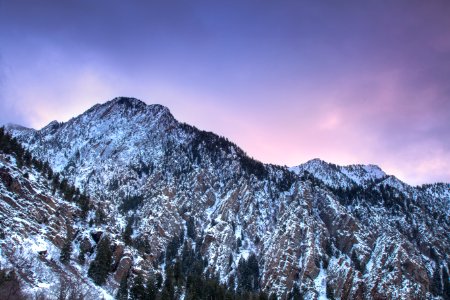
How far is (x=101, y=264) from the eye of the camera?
103m

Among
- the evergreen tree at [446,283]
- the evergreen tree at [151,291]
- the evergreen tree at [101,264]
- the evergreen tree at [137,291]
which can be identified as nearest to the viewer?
the evergreen tree at [101,264]

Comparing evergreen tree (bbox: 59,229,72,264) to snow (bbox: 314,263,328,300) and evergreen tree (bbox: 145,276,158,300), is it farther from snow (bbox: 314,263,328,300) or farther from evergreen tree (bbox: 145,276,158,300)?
snow (bbox: 314,263,328,300)

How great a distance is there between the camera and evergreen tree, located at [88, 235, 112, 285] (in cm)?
9994

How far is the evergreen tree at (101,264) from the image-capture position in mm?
99944

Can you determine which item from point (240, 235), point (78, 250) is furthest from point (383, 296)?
point (78, 250)

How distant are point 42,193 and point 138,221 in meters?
71.8

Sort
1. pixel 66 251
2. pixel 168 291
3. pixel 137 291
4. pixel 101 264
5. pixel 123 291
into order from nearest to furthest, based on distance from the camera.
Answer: pixel 66 251 → pixel 123 291 → pixel 137 291 → pixel 101 264 → pixel 168 291

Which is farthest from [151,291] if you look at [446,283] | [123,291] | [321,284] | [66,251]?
[446,283]

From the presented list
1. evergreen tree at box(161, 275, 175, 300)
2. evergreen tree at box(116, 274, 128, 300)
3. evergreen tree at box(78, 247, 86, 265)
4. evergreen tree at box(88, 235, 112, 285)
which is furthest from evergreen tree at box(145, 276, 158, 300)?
evergreen tree at box(78, 247, 86, 265)

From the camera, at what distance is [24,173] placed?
11388 cm

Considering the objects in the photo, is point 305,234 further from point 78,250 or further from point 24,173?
point 24,173

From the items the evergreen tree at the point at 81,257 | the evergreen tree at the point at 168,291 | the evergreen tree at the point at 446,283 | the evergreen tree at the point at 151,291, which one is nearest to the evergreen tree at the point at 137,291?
the evergreen tree at the point at 151,291

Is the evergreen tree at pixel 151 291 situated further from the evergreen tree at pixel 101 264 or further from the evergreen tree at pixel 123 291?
the evergreen tree at pixel 101 264

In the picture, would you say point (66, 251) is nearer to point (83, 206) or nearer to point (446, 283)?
point (83, 206)
